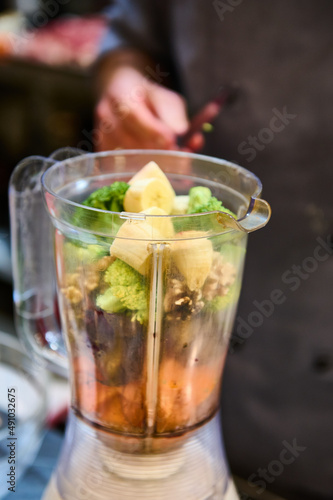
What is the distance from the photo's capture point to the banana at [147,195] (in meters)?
0.45

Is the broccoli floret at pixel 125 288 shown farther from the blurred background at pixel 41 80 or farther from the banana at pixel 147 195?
the blurred background at pixel 41 80

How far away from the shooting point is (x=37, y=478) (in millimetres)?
602

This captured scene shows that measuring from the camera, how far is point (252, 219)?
408mm

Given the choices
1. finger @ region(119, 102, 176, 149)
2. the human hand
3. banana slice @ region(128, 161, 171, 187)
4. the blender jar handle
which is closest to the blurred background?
the human hand

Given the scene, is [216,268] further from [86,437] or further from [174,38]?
[174,38]

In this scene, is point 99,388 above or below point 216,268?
below

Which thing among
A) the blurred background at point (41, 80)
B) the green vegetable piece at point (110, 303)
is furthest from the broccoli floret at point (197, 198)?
the blurred background at point (41, 80)

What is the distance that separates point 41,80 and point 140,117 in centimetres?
136

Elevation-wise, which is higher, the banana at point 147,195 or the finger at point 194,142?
the banana at point 147,195

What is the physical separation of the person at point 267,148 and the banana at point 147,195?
358mm

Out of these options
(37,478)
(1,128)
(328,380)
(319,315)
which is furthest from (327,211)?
(1,128)

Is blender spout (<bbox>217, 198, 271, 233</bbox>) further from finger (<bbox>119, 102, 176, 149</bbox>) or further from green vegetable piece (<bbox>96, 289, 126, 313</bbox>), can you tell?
finger (<bbox>119, 102, 176, 149</bbox>)

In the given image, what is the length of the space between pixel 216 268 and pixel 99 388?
0.15 m

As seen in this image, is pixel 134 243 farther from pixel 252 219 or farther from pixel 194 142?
pixel 194 142
